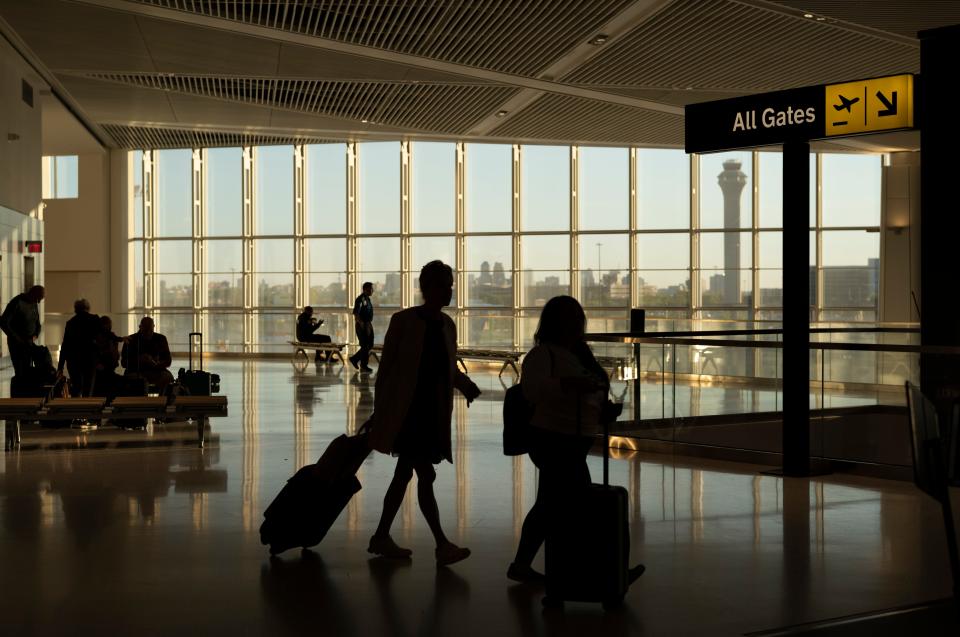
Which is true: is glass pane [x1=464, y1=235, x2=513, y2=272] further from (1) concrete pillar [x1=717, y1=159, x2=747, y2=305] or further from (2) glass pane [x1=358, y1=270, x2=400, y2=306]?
(1) concrete pillar [x1=717, y1=159, x2=747, y2=305]

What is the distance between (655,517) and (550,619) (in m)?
2.33

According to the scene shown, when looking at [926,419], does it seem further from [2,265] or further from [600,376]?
[2,265]

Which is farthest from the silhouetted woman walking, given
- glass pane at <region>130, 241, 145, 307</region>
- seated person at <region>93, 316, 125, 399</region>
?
glass pane at <region>130, 241, 145, 307</region>

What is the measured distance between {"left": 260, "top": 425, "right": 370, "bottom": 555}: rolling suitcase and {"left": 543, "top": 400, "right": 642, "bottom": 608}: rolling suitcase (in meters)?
1.32

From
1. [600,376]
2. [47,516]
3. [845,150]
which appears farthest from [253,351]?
[600,376]

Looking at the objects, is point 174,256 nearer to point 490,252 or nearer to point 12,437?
point 490,252

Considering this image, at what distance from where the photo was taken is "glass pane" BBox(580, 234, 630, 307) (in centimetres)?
2714

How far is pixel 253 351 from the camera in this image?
28219 mm

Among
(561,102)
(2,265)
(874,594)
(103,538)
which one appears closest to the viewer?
(874,594)

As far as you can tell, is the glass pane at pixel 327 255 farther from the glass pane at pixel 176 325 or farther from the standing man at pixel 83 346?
the standing man at pixel 83 346

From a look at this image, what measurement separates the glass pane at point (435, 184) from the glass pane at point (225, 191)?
15.6 feet

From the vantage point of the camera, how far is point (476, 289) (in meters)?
28.1

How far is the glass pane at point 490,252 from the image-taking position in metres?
27.8

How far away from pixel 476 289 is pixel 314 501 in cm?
2255
